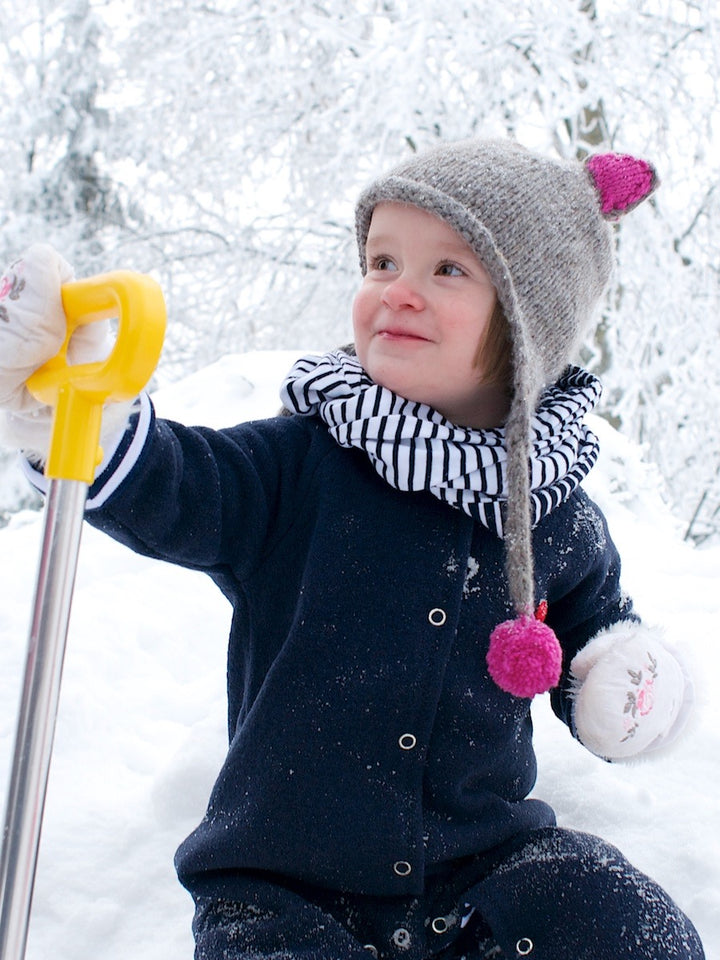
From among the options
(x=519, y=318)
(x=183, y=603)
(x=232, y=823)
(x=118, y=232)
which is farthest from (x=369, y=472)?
(x=118, y=232)

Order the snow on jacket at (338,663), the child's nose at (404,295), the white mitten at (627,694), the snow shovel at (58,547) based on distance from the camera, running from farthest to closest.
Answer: the white mitten at (627,694)
the child's nose at (404,295)
the snow on jacket at (338,663)
the snow shovel at (58,547)

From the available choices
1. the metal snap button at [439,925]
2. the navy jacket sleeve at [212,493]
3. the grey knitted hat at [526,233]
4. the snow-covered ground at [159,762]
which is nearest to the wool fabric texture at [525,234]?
the grey knitted hat at [526,233]

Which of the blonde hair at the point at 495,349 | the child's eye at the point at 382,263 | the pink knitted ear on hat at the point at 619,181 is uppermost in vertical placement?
the pink knitted ear on hat at the point at 619,181

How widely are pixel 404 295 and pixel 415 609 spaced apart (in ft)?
1.44

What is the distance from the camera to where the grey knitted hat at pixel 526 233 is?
1.31 metres

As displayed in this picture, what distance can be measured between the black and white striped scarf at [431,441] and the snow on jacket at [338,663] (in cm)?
4

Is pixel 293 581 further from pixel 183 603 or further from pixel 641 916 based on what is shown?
pixel 183 603

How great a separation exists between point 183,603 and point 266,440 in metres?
1.15

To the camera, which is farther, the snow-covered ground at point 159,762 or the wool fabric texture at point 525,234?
the snow-covered ground at point 159,762

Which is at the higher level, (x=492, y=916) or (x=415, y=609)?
(x=415, y=609)

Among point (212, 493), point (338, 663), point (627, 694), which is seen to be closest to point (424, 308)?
point (212, 493)

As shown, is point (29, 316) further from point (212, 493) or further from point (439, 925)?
point (439, 925)

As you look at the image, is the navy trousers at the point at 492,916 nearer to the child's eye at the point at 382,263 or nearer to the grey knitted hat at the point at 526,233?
the grey knitted hat at the point at 526,233

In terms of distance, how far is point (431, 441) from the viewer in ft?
4.30
